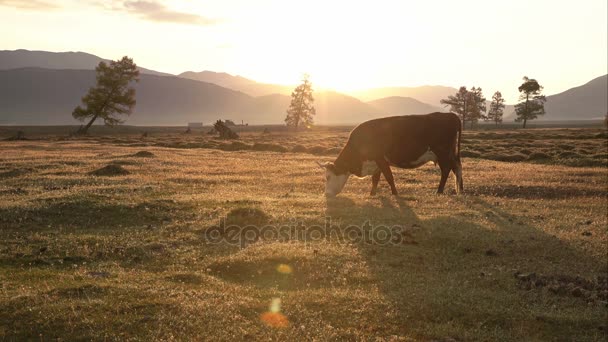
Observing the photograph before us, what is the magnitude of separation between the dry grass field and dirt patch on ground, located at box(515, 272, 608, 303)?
39 millimetres

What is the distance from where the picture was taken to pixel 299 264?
425 inches

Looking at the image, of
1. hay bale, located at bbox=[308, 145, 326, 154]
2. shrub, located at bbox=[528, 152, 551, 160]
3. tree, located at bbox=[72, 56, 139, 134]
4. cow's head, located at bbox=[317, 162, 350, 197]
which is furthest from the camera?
tree, located at bbox=[72, 56, 139, 134]

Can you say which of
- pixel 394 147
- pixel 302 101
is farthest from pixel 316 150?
pixel 302 101

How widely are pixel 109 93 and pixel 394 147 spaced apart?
74.6 m

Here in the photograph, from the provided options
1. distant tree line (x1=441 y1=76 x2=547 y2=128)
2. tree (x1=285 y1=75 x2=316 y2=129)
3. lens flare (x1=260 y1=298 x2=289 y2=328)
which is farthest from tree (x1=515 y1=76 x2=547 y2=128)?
lens flare (x1=260 y1=298 x2=289 y2=328)

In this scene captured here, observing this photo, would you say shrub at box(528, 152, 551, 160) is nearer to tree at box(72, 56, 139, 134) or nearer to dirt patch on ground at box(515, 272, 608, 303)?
dirt patch on ground at box(515, 272, 608, 303)

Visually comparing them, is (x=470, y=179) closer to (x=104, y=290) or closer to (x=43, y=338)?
(x=104, y=290)

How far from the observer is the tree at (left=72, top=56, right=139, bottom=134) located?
82.6 m

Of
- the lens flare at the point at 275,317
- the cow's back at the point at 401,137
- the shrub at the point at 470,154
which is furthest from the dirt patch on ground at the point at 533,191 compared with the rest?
the shrub at the point at 470,154

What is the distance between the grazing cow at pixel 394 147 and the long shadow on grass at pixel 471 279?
3983mm

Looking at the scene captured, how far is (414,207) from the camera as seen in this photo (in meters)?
17.1

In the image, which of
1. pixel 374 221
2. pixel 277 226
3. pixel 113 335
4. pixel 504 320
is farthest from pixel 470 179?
pixel 113 335

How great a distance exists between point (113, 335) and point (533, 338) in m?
6.48

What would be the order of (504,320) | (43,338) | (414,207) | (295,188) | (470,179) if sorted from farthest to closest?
(470,179) → (295,188) → (414,207) → (504,320) → (43,338)
